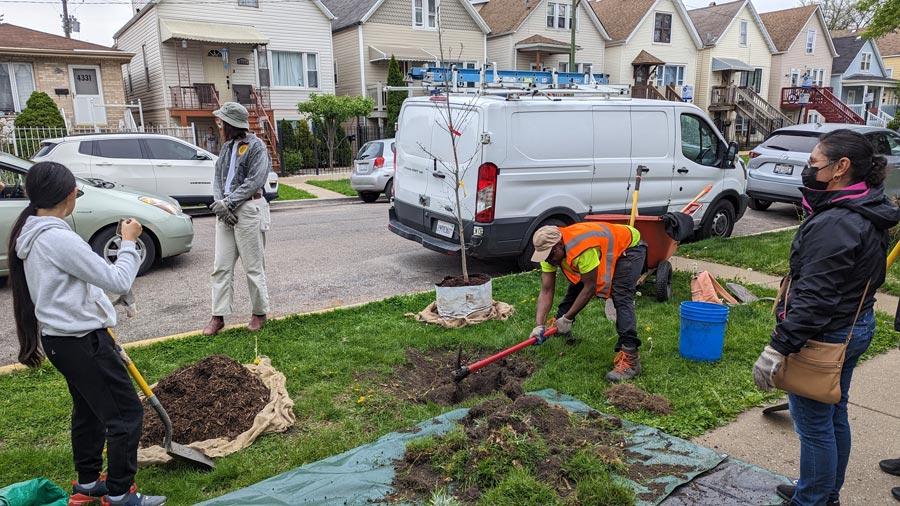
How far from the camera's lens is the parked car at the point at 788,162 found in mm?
11711

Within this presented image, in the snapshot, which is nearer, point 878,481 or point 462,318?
point 878,481

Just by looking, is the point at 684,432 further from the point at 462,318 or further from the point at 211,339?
the point at 211,339

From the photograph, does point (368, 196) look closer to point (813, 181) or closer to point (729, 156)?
point (729, 156)

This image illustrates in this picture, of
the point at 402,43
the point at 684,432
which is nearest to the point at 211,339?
the point at 684,432

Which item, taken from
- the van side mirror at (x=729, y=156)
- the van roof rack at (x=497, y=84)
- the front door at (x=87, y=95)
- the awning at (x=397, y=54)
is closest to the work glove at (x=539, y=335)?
the van roof rack at (x=497, y=84)

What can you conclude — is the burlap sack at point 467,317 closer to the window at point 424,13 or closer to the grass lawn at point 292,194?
the grass lawn at point 292,194

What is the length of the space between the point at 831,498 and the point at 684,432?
0.91m

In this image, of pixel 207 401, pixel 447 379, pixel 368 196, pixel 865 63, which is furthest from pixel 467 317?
pixel 865 63

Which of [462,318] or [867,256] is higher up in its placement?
[867,256]

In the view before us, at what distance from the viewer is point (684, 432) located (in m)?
3.88

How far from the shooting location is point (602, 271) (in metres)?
4.55

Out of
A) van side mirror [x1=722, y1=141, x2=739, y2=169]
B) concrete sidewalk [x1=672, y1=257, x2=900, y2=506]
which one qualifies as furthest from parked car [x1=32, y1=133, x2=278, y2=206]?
concrete sidewalk [x1=672, y1=257, x2=900, y2=506]

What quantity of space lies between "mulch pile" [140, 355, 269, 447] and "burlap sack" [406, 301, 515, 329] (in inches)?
78.4

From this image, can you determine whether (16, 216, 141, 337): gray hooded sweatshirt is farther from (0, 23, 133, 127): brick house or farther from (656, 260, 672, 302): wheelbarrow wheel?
(0, 23, 133, 127): brick house
